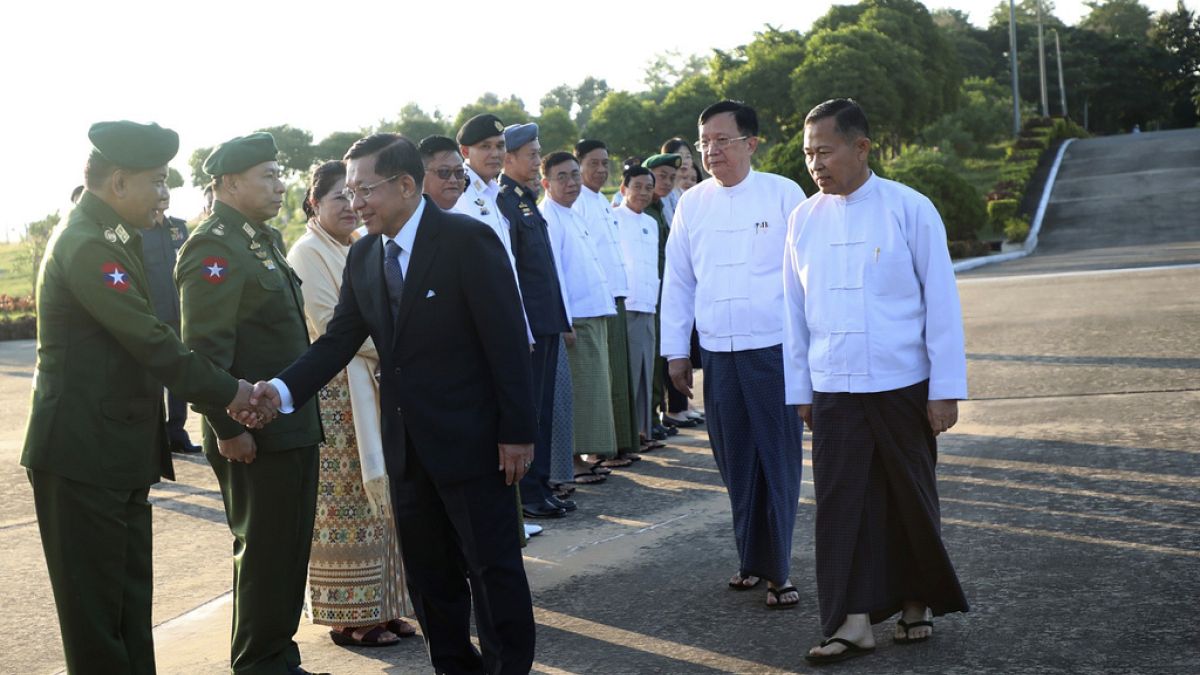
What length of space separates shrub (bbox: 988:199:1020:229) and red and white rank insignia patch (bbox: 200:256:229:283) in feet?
104

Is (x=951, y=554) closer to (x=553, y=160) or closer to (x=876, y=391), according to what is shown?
(x=876, y=391)

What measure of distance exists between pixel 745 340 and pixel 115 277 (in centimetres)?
265

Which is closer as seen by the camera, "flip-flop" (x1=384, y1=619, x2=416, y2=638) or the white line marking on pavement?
"flip-flop" (x1=384, y1=619, x2=416, y2=638)

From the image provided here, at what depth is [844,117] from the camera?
15.6ft

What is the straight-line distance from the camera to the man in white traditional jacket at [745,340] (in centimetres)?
551

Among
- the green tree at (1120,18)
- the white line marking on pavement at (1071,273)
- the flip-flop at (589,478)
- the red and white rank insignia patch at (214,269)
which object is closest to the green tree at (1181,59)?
the green tree at (1120,18)

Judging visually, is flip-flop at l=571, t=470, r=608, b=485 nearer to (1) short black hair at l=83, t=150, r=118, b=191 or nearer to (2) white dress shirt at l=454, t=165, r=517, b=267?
(2) white dress shirt at l=454, t=165, r=517, b=267

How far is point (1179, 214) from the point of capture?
3269cm

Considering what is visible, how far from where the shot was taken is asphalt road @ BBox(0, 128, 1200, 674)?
4707 mm

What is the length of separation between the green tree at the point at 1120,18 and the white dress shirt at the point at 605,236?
329 feet

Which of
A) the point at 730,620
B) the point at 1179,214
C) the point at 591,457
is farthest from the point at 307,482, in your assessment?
the point at 1179,214

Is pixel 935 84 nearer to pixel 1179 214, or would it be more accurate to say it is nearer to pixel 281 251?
pixel 1179 214

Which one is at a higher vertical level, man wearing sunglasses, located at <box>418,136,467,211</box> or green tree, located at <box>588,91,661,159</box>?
green tree, located at <box>588,91,661,159</box>

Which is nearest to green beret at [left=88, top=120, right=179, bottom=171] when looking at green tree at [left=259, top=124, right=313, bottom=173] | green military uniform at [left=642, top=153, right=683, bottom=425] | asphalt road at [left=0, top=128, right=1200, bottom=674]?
asphalt road at [left=0, top=128, right=1200, bottom=674]
